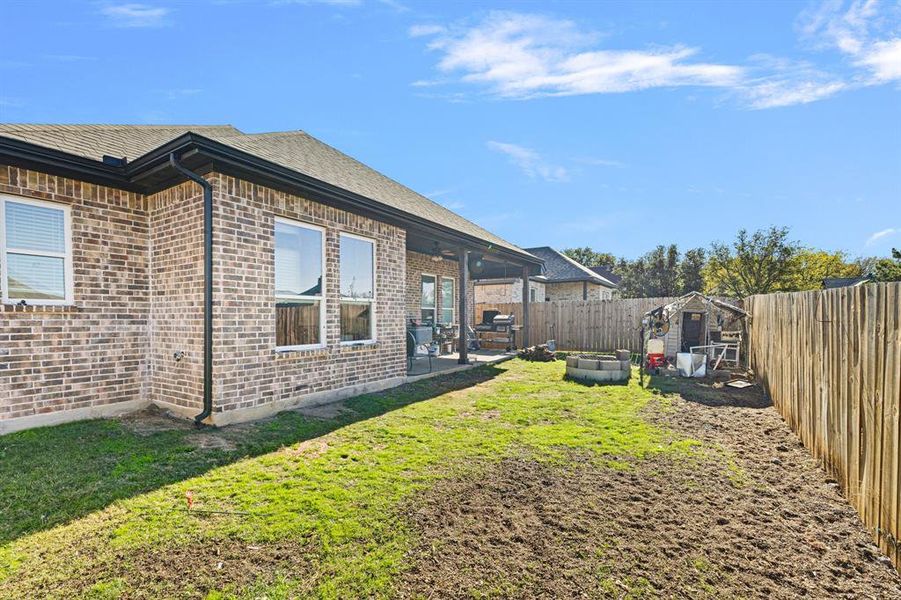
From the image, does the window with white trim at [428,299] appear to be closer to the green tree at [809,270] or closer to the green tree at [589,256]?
the green tree at [809,270]

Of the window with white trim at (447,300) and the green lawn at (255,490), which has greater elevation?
the window with white trim at (447,300)

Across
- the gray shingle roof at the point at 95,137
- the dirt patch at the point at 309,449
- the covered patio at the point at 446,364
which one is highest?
the gray shingle roof at the point at 95,137

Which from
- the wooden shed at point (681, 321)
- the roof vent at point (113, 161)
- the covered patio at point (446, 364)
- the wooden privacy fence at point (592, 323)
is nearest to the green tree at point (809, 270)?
the wooden privacy fence at point (592, 323)

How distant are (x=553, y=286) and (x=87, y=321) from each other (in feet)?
73.2

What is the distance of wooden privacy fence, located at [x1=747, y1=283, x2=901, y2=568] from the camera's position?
273 cm

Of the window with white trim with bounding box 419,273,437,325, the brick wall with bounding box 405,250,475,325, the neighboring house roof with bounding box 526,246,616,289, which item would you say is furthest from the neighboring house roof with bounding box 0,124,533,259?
the neighboring house roof with bounding box 526,246,616,289

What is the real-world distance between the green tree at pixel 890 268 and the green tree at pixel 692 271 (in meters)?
18.8

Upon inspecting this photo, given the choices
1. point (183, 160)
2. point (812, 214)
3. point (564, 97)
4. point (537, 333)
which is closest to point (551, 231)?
point (812, 214)

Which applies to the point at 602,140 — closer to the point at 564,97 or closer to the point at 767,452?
the point at 564,97

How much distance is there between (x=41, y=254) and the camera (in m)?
5.26

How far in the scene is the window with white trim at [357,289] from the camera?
7605 mm

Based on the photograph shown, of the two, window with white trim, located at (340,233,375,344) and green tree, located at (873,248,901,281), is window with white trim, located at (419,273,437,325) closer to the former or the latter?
window with white trim, located at (340,233,375,344)

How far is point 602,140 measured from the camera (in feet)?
49.3

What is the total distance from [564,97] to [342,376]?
31.3ft
